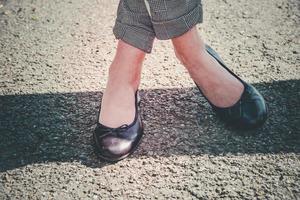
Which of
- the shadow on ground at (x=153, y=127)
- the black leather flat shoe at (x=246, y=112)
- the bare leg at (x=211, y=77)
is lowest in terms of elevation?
the shadow on ground at (x=153, y=127)

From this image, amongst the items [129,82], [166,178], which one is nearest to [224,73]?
[129,82]

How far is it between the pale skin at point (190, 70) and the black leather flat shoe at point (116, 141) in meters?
0.03

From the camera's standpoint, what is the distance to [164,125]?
1.78 m

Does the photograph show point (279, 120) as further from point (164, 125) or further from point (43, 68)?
point (43, 68)

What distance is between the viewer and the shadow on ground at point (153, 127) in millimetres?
1640

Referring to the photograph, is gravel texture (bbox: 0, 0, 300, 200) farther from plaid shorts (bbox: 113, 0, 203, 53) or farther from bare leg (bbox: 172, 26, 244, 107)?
plaid shorts (bbox: 113, 0, 203, 53)

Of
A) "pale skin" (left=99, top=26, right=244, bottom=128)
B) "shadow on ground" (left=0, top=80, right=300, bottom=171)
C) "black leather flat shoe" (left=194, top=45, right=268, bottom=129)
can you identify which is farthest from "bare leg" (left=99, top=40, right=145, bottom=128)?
"black leather flat shoe" (left=194, top=45, right=268, bottom=129)

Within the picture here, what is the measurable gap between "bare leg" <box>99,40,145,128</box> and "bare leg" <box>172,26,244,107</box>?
0.78 feet

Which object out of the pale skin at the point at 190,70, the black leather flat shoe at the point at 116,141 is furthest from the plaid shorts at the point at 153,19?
the black leather flat shoe at the point at 116,141

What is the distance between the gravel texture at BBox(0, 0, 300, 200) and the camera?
151cm

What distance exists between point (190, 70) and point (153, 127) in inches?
13.9

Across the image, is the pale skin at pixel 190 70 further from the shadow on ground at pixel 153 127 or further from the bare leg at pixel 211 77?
the shadow on ground at pixel 153 127

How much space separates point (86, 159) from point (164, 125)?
0.44 meters

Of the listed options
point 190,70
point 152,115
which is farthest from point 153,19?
point 152,115
